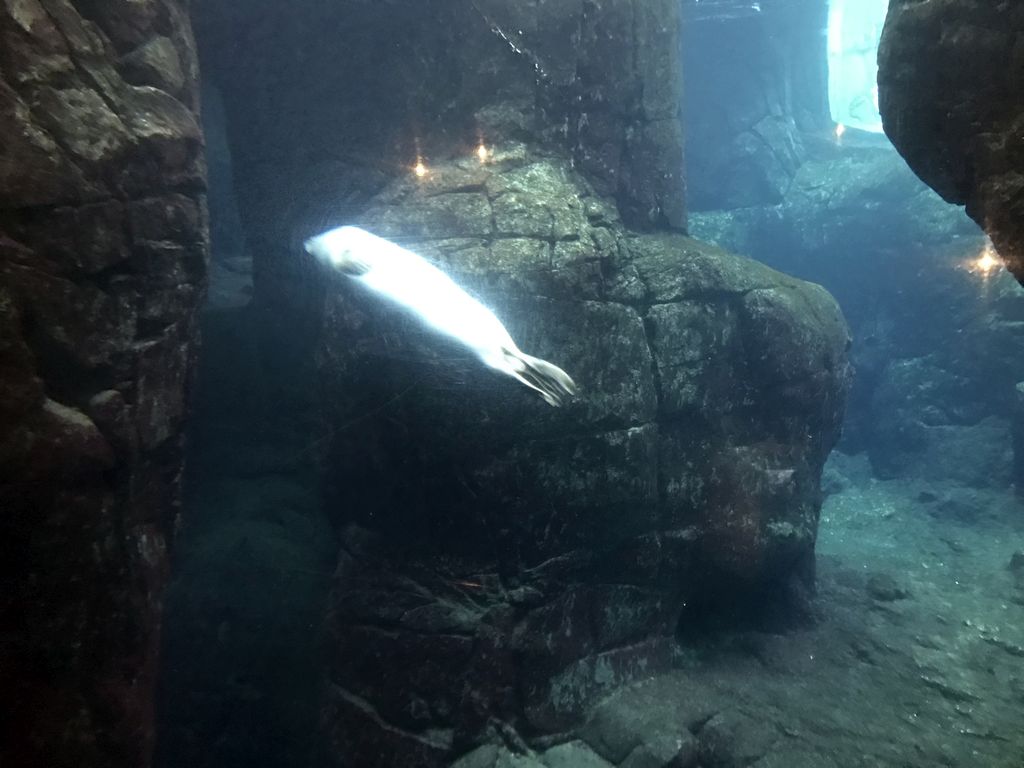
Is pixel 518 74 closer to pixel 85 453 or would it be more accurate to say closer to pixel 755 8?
pixel 85 453

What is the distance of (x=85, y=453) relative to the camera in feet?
13.0

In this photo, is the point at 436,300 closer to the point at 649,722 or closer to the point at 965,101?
the point at 965,101

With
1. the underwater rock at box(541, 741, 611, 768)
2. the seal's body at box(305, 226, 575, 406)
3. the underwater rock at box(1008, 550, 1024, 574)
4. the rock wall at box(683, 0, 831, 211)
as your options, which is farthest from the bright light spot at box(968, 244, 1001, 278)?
the seal's body at box(305, 226, 575, 406)

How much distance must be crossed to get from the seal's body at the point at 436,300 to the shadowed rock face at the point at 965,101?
261 centimetres

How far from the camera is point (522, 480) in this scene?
22.9 ft

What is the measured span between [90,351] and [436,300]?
2163 millimetres

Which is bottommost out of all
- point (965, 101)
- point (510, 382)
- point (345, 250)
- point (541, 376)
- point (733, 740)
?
point (733, 740)

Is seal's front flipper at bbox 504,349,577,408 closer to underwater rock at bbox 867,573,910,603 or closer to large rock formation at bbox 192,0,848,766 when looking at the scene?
large rock formation at bbox 192,0,848,766

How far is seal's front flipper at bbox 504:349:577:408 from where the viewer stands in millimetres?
4020

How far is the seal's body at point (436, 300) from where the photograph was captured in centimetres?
407

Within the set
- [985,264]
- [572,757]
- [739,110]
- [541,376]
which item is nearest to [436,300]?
[541,376]

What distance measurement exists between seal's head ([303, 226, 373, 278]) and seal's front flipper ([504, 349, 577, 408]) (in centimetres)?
119

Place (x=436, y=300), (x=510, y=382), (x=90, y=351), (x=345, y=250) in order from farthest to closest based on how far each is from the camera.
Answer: (x=510, y=382) < (x=436, y=300) < (x=345, y=250) < (x=90, y=351)

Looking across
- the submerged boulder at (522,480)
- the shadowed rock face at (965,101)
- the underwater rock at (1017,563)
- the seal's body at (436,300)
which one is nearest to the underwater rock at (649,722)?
the submerged boulder at (522,480)
